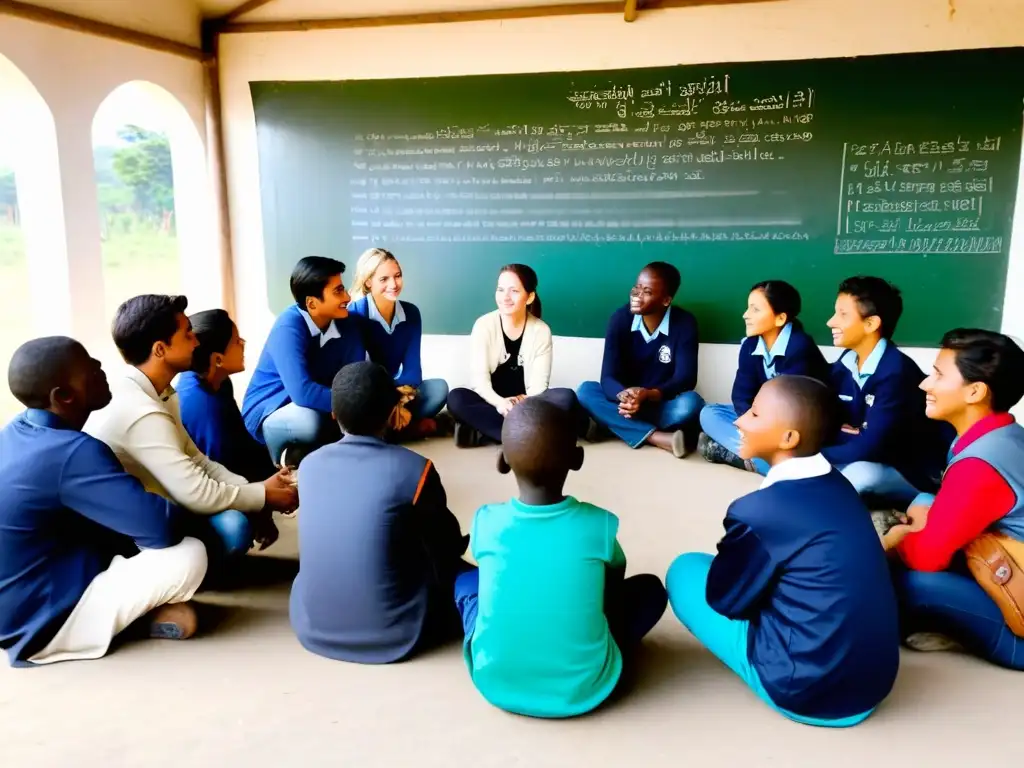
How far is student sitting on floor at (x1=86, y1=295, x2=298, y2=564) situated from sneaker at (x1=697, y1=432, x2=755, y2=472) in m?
2.16

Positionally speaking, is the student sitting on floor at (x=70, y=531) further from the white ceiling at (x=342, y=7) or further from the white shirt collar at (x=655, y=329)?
the white ceiling at (x=342, y=7)

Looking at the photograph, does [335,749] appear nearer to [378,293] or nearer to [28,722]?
[28,722]

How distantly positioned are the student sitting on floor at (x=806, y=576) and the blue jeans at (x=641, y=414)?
91.6 inches

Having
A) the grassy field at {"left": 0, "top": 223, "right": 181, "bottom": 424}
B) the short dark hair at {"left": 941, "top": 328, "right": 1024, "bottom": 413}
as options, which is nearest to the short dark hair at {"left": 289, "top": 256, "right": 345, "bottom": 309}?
the short dark hair at {"left": 941, "top": 328, "right": 1024, "bottom": 413}

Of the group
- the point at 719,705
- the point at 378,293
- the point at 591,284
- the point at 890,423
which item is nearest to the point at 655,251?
the point at 591,284

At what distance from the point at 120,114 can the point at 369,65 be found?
1.55 metres

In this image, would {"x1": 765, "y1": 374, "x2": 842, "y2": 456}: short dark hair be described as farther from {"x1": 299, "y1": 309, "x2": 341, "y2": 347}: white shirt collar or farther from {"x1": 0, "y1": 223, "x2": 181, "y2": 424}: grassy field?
{"x1": 0, "y1": 223, "x2": 181, "y2": 424}: grassy field

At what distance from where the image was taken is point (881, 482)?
3156mm

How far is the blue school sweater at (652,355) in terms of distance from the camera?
4.28 metres

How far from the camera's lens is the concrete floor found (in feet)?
5.83

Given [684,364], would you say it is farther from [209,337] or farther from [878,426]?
[209,337]

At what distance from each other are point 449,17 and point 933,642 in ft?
13.2

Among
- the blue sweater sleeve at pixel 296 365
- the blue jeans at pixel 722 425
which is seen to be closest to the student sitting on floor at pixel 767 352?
the blue jeans at pixel 722 425

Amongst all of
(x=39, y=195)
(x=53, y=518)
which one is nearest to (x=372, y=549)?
(x=53, y=518)
